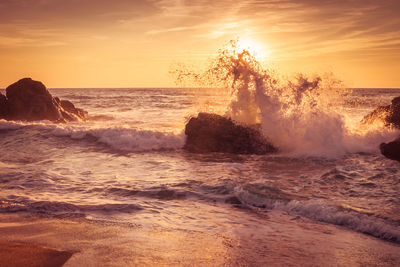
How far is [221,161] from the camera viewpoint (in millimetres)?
8641

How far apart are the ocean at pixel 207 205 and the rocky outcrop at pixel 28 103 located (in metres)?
8.81

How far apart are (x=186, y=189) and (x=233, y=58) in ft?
22.5

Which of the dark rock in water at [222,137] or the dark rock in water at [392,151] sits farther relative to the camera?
the dark rock in water at [222,137]

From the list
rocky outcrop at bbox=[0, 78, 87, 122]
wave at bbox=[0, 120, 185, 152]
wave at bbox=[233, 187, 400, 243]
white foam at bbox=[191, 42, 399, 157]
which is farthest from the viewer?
rocky outcrop at bbox=[0, 78, 87, 122]

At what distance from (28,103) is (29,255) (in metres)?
17.4

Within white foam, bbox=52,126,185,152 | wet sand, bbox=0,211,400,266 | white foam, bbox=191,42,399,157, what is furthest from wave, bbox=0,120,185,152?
wet sand, bbox=0,211,400,266

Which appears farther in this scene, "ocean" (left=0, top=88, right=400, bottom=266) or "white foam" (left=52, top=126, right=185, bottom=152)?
"white foam" (left=52, top=126, right=185, bottom=152)

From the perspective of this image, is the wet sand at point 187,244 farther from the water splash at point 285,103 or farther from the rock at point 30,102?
the rock at point 30,102

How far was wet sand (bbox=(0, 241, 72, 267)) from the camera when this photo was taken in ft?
9.45

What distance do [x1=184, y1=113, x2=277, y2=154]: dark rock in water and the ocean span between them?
0.64 metres

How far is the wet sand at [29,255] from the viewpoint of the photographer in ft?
9.45

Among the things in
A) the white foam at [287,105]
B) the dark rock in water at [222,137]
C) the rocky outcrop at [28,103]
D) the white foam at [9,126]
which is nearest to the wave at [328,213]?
the dark rock in water at [222,137]

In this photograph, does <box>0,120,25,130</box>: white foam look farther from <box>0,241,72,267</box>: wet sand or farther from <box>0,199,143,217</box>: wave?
<box>0,241,72,267</box>: wet sand

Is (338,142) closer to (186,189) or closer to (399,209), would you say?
(399,209)
